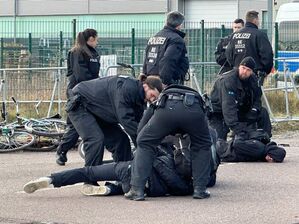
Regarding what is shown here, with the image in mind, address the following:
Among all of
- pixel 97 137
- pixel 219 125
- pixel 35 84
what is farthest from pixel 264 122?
pixel 35 84

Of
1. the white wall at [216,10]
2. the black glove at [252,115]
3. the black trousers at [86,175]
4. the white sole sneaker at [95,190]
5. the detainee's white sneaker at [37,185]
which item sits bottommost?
the white sole sneaker at [95,190]

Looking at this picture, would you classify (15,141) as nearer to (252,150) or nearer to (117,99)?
(252,150)

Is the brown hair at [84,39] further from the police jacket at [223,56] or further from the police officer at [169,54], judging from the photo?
the police jacket at [223,56]

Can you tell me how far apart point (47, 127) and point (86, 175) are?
5117mm

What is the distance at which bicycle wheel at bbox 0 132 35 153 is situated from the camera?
14.0m

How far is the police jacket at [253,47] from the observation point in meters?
13.9

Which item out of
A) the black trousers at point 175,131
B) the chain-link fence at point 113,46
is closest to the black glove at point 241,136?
the black trousers at point 175,131

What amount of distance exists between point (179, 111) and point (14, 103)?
27.1 ft

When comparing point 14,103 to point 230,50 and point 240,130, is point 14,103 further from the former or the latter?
point 240,130

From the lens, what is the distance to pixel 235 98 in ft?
40.6

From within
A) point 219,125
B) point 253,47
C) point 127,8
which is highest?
point 127,8

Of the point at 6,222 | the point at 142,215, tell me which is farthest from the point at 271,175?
the point at 6,222

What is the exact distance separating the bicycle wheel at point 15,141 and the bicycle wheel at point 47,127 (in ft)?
0.43

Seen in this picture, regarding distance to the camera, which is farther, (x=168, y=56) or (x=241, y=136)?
(x=241, y=136)
